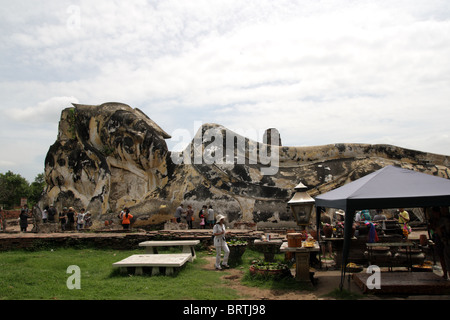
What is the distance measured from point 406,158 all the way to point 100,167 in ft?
39.2

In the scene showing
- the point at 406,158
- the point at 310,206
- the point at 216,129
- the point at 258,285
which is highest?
the point at 216,129

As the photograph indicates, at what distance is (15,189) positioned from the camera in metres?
43.1

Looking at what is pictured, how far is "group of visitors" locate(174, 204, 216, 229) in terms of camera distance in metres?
13.1

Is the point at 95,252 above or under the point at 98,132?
under

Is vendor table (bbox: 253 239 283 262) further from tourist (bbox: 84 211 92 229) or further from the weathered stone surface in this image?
tourist (bbox: 84 211 92 229)

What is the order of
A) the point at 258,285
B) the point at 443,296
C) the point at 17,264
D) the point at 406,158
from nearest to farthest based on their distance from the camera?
the point at 443,296, the point at 258,285, the point at 17,264, the point at 406,158

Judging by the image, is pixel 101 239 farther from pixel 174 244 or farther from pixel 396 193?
pixel 396 193

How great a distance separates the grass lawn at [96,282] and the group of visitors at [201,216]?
11.1 feet

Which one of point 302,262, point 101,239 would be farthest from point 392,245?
point 101,239

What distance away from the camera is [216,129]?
1513cm

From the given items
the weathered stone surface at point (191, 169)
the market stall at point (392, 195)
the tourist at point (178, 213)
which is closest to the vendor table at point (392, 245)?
the market stall at point (392, 195)

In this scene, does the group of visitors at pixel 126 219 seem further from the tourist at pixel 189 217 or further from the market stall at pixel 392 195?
the market stall at pixel 392 195

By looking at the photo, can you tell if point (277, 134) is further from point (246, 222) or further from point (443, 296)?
point (443, 296)

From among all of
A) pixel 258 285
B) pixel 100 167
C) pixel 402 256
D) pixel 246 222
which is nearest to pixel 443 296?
pixel 402 256
